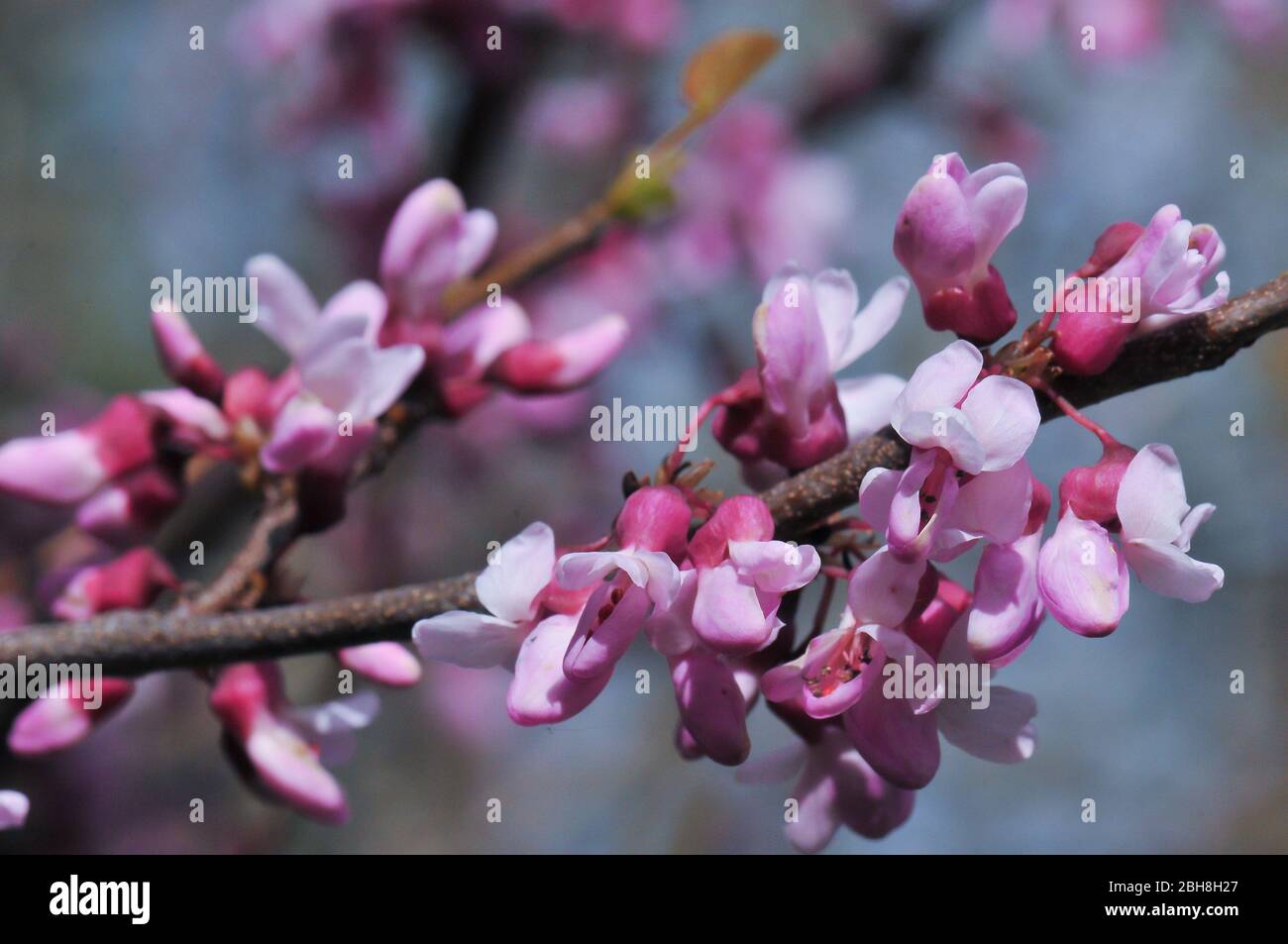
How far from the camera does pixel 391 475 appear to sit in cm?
333

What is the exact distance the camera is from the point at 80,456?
123cm

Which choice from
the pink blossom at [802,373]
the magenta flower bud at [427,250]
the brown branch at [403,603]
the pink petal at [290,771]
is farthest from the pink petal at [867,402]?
the pink petal at [290,771]

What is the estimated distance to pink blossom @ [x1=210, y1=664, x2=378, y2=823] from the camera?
1.16 meters

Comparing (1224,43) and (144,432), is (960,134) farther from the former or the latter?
(144,432)

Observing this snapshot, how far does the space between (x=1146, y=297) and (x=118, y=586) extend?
101 centimetres

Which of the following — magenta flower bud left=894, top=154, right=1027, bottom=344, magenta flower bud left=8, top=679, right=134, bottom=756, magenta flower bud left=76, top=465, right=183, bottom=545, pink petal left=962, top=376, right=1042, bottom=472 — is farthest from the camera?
magenta flower bud left=76, top=465, right=183, bottom=545

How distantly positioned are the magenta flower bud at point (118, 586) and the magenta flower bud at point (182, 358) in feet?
0.62

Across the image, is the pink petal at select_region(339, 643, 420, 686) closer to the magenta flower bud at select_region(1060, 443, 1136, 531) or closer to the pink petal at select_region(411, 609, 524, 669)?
the pink petal at select_region(411, 609, 524, 669)

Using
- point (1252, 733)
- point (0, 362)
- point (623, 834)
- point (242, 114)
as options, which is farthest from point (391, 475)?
point (1252, 733)

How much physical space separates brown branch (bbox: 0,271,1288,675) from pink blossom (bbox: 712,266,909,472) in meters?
0.05

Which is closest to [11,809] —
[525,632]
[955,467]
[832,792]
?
[525,632]

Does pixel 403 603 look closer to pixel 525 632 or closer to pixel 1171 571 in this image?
pixel 525 632

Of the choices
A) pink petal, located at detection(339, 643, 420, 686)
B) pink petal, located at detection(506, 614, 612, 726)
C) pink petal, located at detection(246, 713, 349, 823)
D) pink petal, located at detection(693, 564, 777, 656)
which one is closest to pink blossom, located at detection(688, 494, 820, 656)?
pink petal, located at detection(693, 564, 777, 656)
